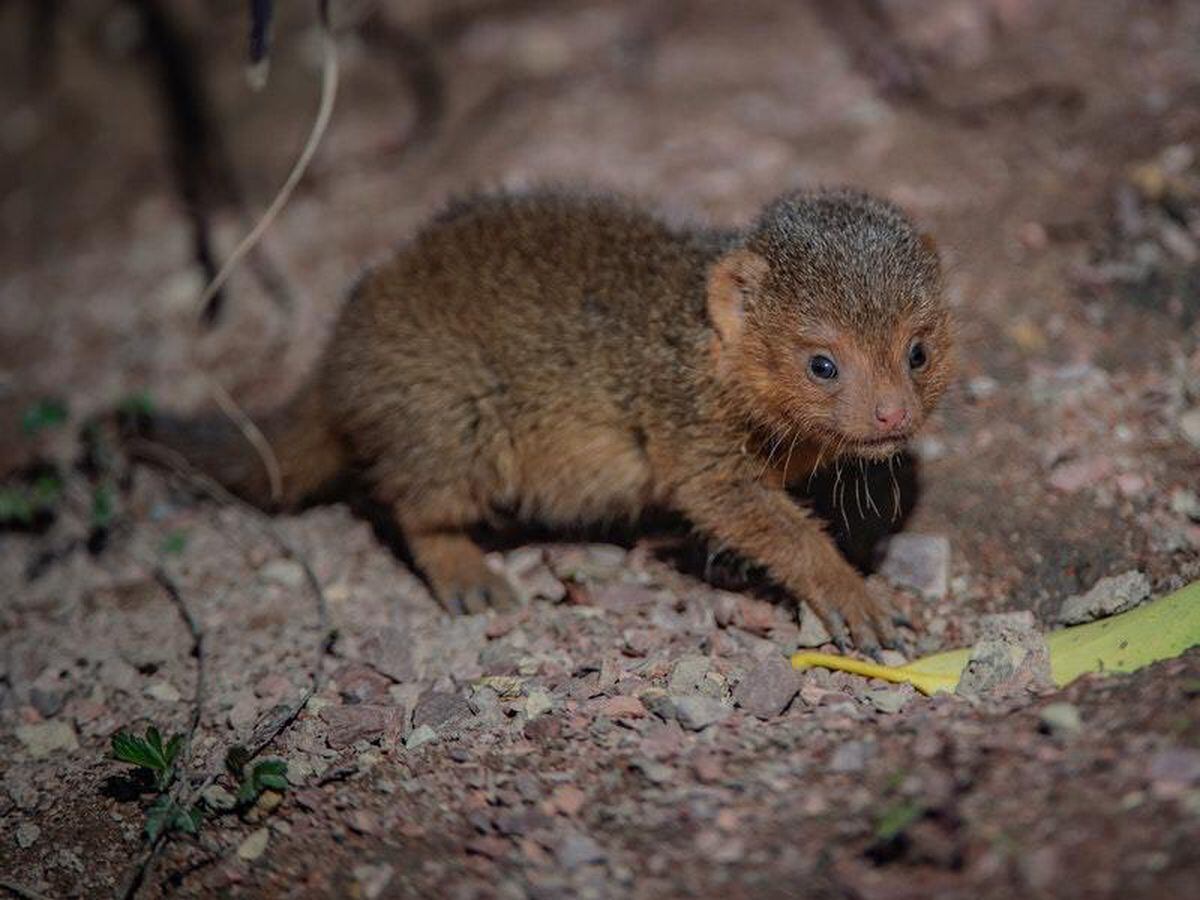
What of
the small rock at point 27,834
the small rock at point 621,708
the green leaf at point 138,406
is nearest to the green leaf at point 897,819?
the small rock at point 621,708

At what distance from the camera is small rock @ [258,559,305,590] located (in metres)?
5.50

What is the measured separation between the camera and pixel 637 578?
16.9 feet

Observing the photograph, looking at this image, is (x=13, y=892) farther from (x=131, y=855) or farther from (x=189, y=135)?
(x=189, y=135)

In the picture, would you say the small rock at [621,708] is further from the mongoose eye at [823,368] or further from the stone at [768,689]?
the mongoose eye at [823,368]

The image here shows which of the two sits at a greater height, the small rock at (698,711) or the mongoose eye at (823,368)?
the mongoose eye at (823,368)

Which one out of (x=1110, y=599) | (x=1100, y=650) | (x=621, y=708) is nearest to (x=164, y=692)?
(x=621, y=708)

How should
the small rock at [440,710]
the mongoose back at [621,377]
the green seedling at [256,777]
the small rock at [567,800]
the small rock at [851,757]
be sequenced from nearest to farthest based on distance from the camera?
the small rock at [851,757] < the small rock at [567,800] < the green seedling at [256,777] < the small rock at [440,710] < the mongoose back at [621,377]

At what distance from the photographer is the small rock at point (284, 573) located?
5.50 m

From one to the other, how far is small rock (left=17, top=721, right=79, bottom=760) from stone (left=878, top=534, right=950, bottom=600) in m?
3.20

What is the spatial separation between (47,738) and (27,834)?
1.97 feet

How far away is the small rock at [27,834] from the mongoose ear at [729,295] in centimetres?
297

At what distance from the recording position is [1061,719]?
3400 mm

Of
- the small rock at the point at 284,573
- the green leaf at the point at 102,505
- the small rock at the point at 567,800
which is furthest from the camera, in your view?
the green leaf at the point at 102,505

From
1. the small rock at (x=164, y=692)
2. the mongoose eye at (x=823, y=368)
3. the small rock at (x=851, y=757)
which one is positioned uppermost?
the mongoose eye at (x=823, y=368)
